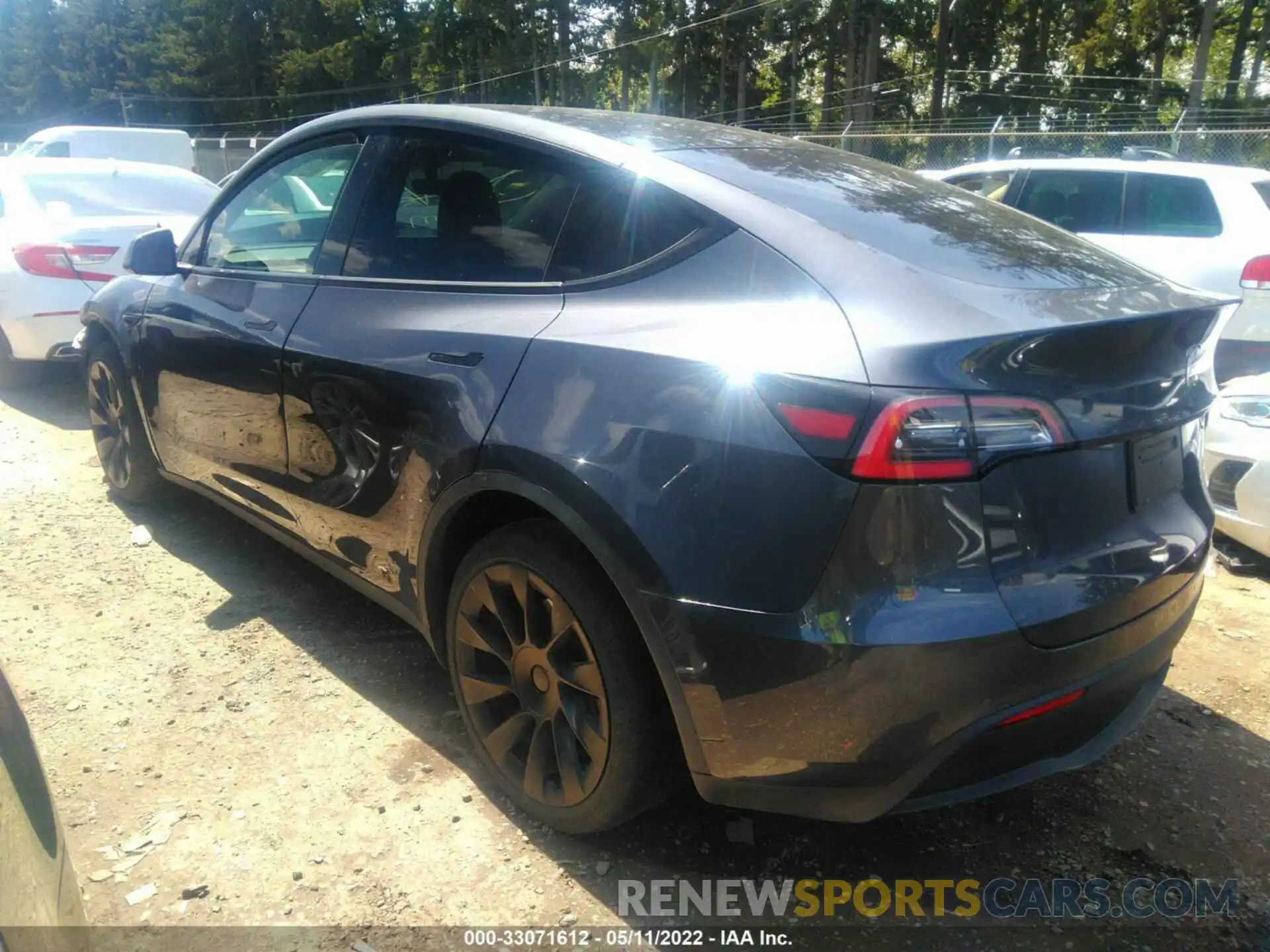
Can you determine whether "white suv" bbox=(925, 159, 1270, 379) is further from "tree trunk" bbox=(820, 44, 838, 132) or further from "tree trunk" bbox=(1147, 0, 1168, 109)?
"tree trunk" bbox=(820, 44, 838, 132)

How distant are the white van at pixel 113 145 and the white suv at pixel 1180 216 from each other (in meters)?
12.0

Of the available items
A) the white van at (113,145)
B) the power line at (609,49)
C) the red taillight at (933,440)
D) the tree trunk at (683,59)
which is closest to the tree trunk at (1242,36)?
the power line at (609,49)

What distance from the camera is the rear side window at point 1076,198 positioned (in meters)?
7.23

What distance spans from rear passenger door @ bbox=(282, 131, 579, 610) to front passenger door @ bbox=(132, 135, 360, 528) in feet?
0.57

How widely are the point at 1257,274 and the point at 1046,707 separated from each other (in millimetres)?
5574

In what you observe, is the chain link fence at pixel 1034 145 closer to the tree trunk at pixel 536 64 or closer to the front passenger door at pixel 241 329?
the front passenger door at pixel 241 329

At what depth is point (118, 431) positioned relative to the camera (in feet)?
14.2

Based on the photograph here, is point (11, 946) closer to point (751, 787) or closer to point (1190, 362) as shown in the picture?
point (751, 787)

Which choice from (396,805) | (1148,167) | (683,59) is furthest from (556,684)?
(683,59)

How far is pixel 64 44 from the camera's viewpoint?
68625 millimetres

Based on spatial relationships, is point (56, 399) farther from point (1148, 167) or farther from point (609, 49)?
point (609, 49)

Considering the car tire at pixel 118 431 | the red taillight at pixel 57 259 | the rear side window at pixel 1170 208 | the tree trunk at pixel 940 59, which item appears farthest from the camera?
the tree trunk at pixel 940 59

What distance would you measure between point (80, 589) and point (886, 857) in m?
3.17

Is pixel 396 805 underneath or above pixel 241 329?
underneath
